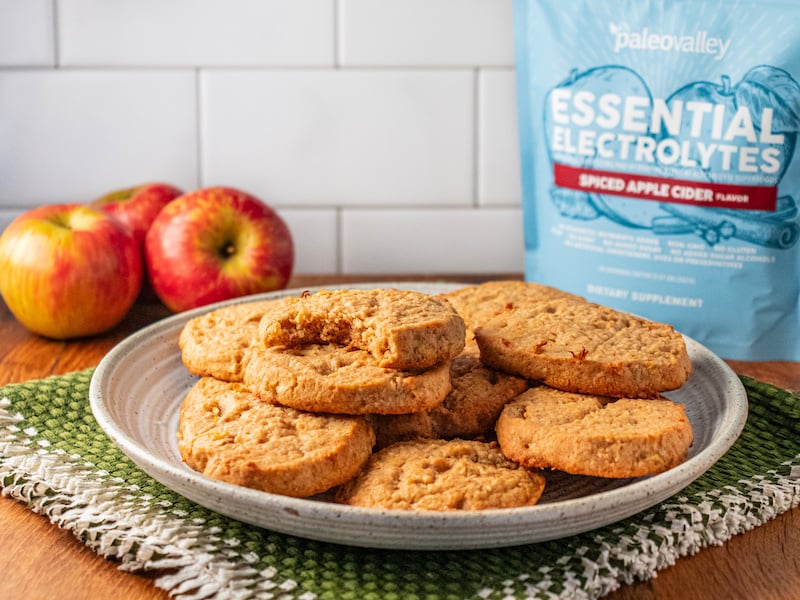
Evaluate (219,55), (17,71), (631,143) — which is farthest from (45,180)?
(631,143)

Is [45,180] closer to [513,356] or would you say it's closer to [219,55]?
[219,55]

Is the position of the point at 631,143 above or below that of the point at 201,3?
below

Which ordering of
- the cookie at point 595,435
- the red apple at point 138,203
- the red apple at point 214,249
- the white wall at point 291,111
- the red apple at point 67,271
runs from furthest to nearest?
the white wall at point 291,111 < the red apple at point 138,203 < the red apple at point 214,249 < the red apple at point 67,271 < the cookie at point 595,435

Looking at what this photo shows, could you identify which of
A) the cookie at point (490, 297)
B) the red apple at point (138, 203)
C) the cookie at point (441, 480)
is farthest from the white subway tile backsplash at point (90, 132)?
the cookie at point (441, 480)

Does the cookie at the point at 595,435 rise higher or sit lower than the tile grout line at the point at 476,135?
lower

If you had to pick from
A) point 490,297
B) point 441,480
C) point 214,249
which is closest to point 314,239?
point 214,249

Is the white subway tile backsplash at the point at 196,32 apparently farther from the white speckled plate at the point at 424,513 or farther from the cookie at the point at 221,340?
the white speckled plate at the point at 424,513

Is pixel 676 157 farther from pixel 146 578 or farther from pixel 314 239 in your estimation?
pixel 146 578
